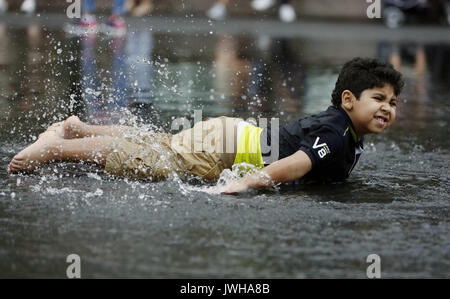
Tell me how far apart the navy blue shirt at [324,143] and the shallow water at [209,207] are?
0.51 feet

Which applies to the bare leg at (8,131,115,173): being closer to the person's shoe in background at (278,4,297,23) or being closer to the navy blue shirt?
the navy blue shirt

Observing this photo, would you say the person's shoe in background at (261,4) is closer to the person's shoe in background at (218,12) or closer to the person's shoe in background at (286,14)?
the person's shoe in background at (286,14)

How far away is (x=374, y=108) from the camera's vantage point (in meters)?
5.02

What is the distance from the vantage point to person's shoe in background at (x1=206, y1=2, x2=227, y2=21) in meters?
18.0

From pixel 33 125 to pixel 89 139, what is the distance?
178 cm

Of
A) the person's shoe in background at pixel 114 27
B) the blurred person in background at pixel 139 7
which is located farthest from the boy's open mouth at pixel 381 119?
the blurred person in background at pixel 139 7

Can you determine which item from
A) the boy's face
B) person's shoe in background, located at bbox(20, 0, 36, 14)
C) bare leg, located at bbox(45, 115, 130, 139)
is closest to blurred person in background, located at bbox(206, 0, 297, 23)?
person's shoe in background, located at bbox(20, 0, 36, 14)

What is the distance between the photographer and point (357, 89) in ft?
16.8

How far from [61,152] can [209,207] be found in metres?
1.27

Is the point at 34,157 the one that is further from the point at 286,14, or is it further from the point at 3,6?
the point at 286,14

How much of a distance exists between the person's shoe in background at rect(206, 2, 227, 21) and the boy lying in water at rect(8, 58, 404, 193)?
12.8m

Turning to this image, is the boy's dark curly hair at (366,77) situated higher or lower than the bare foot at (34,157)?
higher

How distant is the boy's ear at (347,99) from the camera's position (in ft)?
16.8
